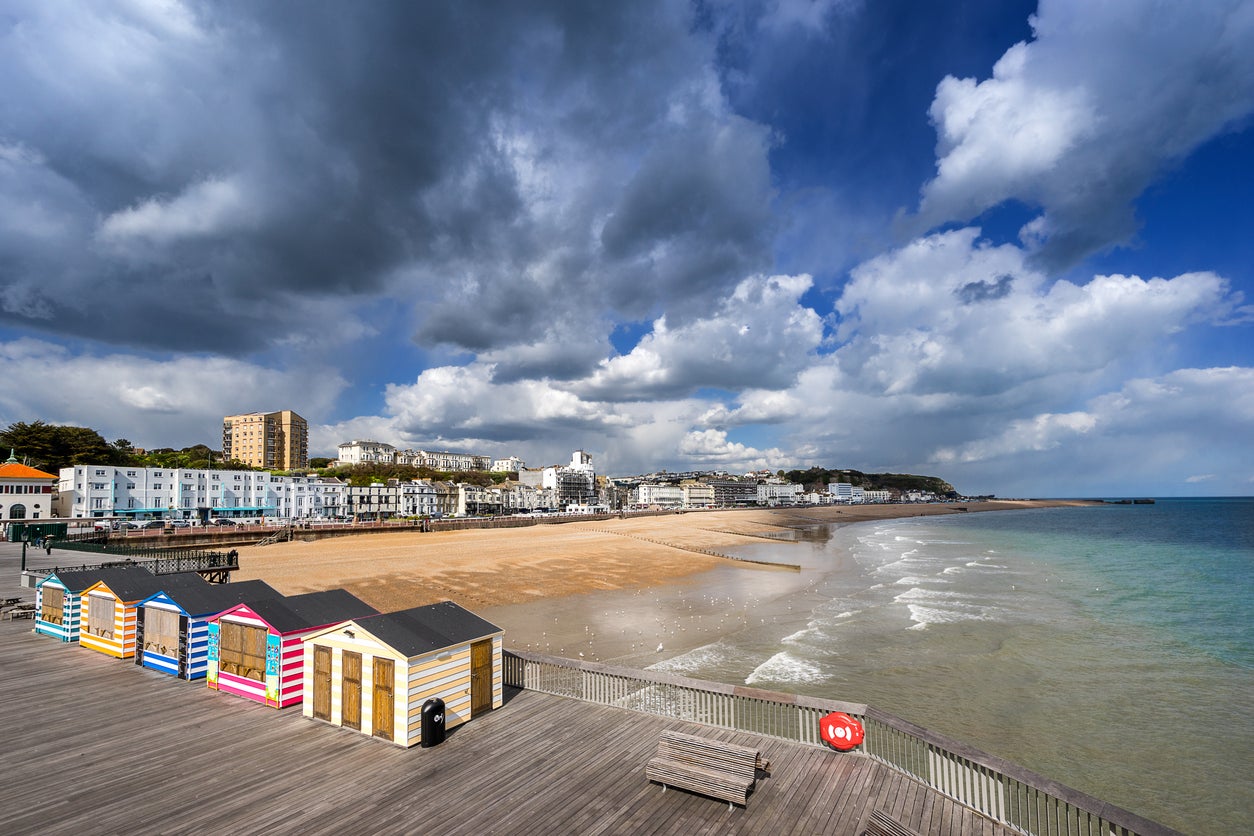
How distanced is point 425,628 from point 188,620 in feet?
23.1

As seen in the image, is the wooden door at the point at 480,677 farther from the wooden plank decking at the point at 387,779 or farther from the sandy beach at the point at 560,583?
the sandy beach at the point at 560,583

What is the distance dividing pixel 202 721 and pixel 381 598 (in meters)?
20.6

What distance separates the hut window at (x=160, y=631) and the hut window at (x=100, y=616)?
6.53 feet

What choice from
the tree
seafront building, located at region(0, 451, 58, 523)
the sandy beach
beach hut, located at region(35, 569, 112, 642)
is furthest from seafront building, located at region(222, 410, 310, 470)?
beach hut, located at region(35, 569, 112, 642)

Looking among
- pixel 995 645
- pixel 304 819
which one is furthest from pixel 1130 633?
pixel 304 819

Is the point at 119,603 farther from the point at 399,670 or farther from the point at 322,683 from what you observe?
the point at 399,670

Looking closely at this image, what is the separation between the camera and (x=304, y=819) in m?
7.84

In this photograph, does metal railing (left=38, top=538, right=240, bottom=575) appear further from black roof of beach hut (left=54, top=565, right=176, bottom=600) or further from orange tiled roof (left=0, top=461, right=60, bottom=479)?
orange tiled roof (left=0, top=461, right=60, bottom=479)

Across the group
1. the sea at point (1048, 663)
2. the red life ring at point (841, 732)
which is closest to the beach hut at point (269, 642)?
the red life ring at point (841, 732)

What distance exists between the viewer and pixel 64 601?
1684 centimetres

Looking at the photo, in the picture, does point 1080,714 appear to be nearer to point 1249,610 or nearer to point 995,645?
point 995,645

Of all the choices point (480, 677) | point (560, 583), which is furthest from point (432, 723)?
point (560, 583)

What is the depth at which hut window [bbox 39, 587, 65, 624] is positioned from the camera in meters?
17.0

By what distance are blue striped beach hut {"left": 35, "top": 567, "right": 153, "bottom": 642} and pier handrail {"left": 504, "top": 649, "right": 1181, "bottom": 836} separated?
41.4ft
